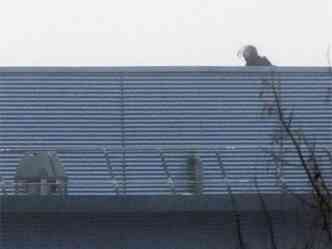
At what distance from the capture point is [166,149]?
20.4 metres

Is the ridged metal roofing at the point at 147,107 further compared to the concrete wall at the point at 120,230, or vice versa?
the ridged metal roofing at the point at 147,107

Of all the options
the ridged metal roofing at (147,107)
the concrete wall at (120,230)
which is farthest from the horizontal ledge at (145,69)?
the concrete wall at (120,230)

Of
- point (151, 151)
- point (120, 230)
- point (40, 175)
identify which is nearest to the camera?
point (120, 230)

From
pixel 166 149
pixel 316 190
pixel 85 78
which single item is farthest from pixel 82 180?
pixel 316 190

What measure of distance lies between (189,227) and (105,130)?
5806 mm

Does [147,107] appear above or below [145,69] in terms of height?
below

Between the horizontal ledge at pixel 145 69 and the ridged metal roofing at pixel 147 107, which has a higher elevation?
the horizontal ledge at pixel 145 69

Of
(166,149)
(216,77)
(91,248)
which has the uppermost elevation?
(216,77)

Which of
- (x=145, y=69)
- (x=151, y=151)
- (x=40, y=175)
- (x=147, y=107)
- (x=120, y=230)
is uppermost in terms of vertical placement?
(x=145, y=69)

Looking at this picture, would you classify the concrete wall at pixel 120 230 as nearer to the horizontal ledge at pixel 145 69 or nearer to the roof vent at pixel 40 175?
the roof vent at pixel 40 175

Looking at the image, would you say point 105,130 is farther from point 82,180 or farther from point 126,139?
point 82,180
